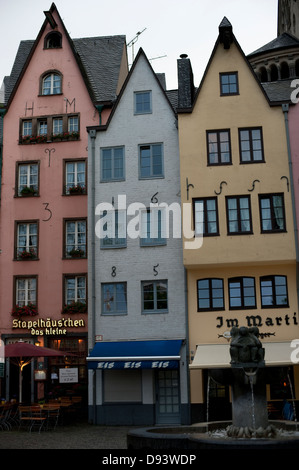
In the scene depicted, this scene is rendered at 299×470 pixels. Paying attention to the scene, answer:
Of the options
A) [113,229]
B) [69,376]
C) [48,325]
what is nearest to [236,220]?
[113,229]

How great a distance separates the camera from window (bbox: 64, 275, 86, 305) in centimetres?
3006

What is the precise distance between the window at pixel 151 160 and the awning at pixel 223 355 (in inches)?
330

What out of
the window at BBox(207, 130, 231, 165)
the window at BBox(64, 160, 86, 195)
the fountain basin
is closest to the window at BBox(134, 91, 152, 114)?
the window at BBox(207, 130, 231, 165)

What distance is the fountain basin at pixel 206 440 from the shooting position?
1250 cm

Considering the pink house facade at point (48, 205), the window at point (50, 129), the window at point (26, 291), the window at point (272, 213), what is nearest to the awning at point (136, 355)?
the pink house facade at point (48, 205)

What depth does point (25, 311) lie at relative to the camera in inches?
1170

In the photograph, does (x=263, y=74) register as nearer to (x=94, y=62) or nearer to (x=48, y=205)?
(x=94, y=62)

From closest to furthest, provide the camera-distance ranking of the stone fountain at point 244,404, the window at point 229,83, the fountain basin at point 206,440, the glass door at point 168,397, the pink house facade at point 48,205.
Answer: the fountain basin at point 206,440
the stone fountain at point 244,404
the glass door at point 168,397
the window at point 229,83
the pink house facade at point 48,205

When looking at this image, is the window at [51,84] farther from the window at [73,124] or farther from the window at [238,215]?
the window at [238,215]

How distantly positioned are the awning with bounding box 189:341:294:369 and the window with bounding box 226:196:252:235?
4.93 metres

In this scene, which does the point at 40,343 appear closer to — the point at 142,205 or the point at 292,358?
the point at 142,205

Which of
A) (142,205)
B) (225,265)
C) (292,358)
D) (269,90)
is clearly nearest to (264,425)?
(292,358)

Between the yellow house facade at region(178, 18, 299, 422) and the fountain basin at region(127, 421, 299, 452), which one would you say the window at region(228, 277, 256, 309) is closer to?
the yellow house facade at region(178, 18, 299, 422)

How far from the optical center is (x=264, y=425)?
49.1ft
